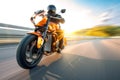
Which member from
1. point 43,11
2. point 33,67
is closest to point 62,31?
point 43,11

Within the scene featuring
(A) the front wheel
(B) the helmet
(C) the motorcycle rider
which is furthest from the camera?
(B) the helmet

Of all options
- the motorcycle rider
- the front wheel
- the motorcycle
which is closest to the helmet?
the motorcycle rider

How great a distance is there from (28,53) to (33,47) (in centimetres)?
23

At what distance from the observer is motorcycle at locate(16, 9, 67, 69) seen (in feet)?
15.8

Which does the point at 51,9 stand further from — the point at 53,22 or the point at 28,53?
the point at 28,53

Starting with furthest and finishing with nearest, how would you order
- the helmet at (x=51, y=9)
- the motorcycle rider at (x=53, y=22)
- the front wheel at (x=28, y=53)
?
the helmet at (x=51, y=9) → the motorcycle rider at (x=53, y=22) → the front wheel at (x=28, y=53)

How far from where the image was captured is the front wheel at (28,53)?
478 cm

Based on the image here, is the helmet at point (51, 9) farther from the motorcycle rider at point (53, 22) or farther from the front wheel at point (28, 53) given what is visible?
the front wheel at point (28, 53)

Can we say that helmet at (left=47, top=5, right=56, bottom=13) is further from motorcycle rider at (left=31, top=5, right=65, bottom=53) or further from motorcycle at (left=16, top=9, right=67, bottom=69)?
motorcycle at (left=16, top=9, right=67, bottom=69)

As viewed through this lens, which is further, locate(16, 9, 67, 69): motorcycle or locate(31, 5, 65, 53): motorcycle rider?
locate(31, 5, 65, 53): motorcycle rider

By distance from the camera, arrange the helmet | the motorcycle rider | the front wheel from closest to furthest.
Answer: the front wheel
the motorcycle rider
the helmet

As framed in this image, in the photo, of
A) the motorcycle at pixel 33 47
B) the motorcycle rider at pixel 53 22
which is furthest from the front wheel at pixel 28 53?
the motorcycle rider at pixel 53 22

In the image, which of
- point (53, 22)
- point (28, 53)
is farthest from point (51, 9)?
point (28, 53)

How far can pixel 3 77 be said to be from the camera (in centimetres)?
429
